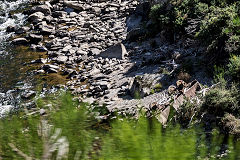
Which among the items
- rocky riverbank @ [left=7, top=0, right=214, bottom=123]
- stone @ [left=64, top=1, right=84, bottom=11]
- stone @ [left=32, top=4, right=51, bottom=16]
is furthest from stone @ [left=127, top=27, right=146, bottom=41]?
stone @ [left=32, top=4, right=51, bottom=16]

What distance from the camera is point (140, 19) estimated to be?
19.8 meters

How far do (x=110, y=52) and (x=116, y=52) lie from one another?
383 millimetres

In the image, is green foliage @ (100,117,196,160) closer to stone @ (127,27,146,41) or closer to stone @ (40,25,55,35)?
stone @ (127,27,146,41)

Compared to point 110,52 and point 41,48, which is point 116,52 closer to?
point 110,52

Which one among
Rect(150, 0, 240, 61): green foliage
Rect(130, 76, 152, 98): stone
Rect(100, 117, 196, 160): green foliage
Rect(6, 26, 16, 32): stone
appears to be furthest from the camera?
Rect(6, 26, 16, 32): stone

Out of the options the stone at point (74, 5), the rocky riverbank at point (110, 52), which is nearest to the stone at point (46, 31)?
the rocky riverbank at point (110, 52)

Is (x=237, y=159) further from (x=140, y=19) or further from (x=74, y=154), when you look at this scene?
(x=140, y=19)

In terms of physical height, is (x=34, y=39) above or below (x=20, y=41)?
above

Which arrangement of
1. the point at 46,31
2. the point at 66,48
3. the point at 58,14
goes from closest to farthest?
the point at 66,48, the point at 46,31, the point at 58,14

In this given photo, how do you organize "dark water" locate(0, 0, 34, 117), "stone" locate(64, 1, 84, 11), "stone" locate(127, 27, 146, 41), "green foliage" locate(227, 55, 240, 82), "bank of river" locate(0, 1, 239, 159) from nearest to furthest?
"green foliage" locate(227, 55, 240, 82), "bank of river" locate(0, 1, 239, 159), "dark water" locate(0, 0, 34, 117), "stone" locate(127, 27, 146, 41), "stone" locate(64, 1, 84, 11)

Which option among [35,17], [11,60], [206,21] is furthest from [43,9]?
[206,21]

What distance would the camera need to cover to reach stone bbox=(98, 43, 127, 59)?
16.7 metres

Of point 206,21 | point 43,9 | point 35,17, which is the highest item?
point 206,21

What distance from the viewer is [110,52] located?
17.2 meters
